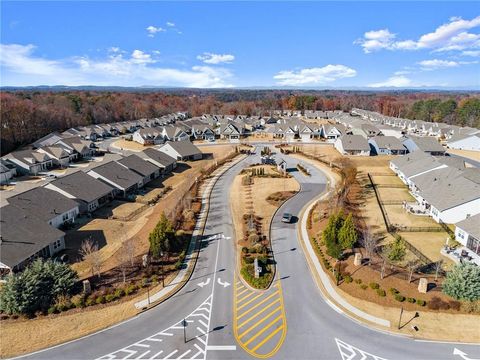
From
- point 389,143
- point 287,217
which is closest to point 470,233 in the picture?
point 287,217

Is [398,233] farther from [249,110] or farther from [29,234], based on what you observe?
[249,110]

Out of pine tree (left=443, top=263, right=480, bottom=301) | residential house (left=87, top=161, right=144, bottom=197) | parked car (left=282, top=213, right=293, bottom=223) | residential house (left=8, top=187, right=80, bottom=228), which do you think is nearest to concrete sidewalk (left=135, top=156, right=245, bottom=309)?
parked car (left=282, top=213, right=293, bottom=223)

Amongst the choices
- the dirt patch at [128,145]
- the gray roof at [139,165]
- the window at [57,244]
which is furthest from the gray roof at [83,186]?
the dirt patch at [128,145]

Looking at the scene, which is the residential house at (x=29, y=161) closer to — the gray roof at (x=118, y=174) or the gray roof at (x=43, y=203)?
the gray roof at (x=118, y=174)

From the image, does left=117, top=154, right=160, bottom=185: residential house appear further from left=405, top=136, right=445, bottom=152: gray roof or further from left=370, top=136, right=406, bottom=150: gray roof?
left=405, top=136, right=445, bottom=152: gray roof

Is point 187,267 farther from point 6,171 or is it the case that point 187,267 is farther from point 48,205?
point 6,171

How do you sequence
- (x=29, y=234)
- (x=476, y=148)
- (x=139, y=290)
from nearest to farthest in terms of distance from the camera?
1. (x=139, y=290)
2. (x=29, y=234)
3. (x=476, y=148)

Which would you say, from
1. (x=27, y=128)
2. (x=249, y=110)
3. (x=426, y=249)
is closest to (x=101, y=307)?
A: (x=426, y=249)
